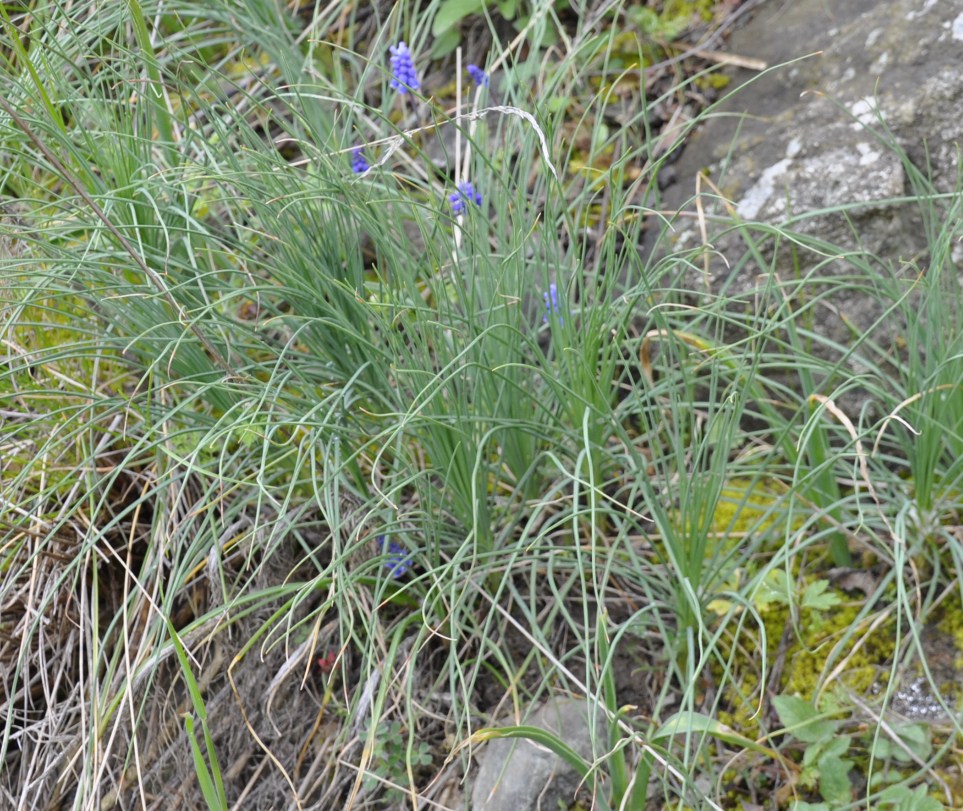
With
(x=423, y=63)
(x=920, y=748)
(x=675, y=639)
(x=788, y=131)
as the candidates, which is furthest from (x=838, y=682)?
(x=423, y=63)

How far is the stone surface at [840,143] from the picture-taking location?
7.22 feet

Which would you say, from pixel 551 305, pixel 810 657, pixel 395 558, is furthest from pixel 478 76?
pixel 810 657

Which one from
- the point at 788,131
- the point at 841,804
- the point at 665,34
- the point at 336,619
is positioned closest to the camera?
the point at 841,804

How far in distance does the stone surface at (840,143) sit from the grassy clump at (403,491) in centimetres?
13

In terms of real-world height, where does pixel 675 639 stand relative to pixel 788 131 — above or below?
below

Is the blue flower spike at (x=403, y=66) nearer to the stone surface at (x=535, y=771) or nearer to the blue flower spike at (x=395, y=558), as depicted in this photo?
the blue flower spike at (x=395, y=558)

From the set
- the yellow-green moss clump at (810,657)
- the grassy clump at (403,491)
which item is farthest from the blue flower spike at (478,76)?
the yellow-green moss clump at (810,657)

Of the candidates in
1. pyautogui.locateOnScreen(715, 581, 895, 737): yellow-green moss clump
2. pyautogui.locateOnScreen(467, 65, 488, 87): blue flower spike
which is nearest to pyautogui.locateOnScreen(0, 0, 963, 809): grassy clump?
pyautogui.locateOnScreen(715, 581, 895, 737): yellow-green moss clump

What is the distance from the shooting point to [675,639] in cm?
185

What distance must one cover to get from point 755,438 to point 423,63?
152cm

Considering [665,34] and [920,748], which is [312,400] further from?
[665,34]

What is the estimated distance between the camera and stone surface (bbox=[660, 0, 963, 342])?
220cm

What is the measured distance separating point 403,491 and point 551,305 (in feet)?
1.84

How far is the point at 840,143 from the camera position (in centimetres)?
231
